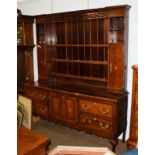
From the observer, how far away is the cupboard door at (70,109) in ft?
11.7

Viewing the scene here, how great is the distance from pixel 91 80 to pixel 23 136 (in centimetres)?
220

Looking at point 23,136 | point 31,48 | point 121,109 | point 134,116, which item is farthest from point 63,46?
point 23,136

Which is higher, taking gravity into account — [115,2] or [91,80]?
[115,2]

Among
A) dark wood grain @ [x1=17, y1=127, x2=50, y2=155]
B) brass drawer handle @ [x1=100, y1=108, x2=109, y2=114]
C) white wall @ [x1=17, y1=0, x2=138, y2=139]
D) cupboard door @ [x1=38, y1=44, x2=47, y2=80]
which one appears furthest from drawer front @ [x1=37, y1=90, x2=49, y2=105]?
dark wood grain @ [x1=17, y1=127, x2=50, y2=155]

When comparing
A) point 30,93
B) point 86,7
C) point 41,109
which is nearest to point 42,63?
point 30,93

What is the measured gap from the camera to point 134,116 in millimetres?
2932

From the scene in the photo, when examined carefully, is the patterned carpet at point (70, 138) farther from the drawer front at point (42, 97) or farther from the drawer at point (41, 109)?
the drawer front at point (42, 97)

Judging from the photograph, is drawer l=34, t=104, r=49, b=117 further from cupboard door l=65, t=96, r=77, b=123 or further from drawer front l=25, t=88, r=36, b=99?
cupboard door l=65, t=96, r=77, b=123
